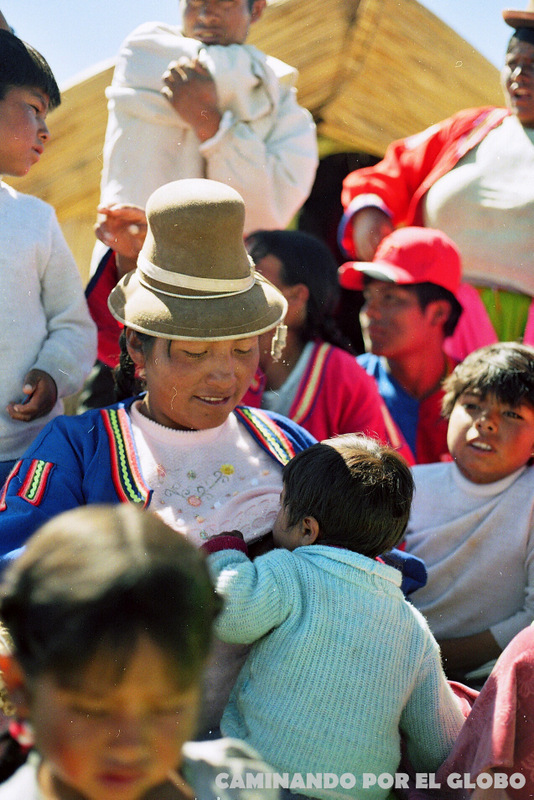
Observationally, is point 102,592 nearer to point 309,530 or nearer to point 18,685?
point 18,685

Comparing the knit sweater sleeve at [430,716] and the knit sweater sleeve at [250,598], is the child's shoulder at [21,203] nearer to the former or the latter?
the knit sweater sleeve at [250,598]

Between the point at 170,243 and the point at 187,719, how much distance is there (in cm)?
119

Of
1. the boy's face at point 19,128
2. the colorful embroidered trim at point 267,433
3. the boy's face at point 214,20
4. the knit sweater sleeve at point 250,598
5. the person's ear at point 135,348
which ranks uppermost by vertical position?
the boy's face at point 214,20

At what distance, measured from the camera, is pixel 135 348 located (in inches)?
83.0

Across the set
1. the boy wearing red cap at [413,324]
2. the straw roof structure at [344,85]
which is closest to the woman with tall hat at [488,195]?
the boy wearing red cap at [413,324]

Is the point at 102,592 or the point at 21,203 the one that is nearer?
the point at 102,592

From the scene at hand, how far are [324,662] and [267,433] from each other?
69 cm

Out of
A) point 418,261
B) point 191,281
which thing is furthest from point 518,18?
point 191,281

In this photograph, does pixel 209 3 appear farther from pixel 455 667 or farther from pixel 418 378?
pixel 455 667

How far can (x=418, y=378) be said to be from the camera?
307 centimetres

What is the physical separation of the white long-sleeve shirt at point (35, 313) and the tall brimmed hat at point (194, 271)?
15.7 inches

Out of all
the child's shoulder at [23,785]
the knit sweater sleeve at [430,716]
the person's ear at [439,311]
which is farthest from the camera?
the person's ear at [439,311]

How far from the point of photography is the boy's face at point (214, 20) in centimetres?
283

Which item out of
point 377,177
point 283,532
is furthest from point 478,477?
point 377,177
